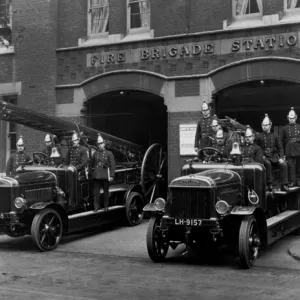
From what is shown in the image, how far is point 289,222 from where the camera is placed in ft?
34.6

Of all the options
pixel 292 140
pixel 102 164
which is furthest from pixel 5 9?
pixel 292 140

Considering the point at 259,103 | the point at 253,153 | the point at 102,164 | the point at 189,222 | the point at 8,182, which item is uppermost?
the point at 259,103

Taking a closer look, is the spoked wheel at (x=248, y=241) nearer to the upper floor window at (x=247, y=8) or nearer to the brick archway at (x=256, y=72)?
the brick archway at (x=256, y=72)

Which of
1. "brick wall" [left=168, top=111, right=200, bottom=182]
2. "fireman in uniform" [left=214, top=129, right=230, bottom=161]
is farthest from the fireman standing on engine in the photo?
"fireman in uniform" [left=214, top=129, right=230, bottom=161]

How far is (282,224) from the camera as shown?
33.1 feet

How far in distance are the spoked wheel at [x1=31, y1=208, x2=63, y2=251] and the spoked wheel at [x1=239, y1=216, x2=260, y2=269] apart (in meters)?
3.81

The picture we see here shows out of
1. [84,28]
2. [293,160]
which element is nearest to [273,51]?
[293,160]

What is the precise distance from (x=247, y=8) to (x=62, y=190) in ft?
21.4

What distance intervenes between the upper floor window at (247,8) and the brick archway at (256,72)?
1305 mm

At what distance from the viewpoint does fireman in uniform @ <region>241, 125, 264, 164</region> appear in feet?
33.8

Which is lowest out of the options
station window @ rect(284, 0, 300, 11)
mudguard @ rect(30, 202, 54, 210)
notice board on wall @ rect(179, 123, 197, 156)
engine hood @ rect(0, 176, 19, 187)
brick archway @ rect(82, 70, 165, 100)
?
mudguard @ rect(30, 202, 54, 210)

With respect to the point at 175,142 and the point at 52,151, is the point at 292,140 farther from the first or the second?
the point at 52,151

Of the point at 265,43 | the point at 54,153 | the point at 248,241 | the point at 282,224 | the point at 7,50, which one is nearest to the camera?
the point at 248,241

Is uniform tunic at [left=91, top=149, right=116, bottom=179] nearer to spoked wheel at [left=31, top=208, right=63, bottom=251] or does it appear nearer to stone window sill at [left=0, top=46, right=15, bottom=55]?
spoked wheel at [left=31, top=208, right=63, bottom=251]
